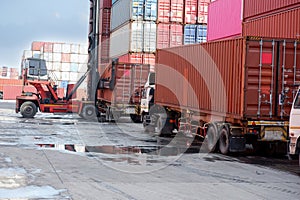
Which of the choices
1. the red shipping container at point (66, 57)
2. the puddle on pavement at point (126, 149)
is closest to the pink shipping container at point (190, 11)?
the puddle on pavement at point (126, 149)

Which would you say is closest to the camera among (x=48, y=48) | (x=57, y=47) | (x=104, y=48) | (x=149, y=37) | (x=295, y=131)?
(x=295, y=131)

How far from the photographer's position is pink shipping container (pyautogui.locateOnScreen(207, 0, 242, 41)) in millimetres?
23663

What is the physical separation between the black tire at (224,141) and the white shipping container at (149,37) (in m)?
17.3

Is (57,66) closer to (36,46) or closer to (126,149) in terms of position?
(36,46)

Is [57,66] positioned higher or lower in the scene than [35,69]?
higher

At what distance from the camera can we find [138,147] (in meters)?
15.4

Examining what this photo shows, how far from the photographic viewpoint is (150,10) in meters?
31.1

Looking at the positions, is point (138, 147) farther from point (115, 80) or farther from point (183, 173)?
point (115, 80)

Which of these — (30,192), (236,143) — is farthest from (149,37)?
(30,192)

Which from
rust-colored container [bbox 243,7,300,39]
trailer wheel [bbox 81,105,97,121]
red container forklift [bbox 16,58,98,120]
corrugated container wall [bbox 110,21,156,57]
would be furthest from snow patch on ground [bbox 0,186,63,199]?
corrugated container wall [bbox 110,21,156,57]

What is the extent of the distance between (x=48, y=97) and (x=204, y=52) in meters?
15.0

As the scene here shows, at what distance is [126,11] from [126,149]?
60.8ft

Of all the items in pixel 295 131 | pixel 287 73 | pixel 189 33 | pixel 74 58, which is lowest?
pixel 295 131

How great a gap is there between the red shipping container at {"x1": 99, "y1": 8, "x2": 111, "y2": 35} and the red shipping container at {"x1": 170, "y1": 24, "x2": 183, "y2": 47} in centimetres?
721
